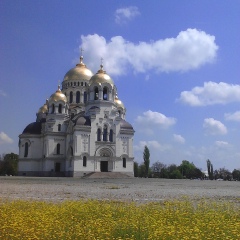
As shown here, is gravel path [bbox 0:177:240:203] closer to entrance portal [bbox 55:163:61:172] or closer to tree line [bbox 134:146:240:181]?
entrance portal [bbox 55:163:61:172]

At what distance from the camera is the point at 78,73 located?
7388cm

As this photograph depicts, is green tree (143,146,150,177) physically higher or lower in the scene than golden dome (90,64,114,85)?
lower

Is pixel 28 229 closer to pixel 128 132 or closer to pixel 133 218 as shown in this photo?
pixel 133 218

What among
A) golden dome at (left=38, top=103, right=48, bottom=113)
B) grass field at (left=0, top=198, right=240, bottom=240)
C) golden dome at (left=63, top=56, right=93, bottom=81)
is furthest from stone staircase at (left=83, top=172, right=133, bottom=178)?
grass field at (left=0, top=198, right=240, bottom=240)

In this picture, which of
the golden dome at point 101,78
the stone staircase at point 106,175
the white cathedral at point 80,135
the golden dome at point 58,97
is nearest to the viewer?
the stone staircase at point 106,175

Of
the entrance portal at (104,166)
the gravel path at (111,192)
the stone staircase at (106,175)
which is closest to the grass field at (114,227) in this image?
the gravel path at (111,192)

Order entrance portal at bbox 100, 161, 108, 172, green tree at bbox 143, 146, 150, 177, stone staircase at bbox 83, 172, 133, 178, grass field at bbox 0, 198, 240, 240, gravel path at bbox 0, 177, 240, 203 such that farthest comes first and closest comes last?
green tree at bbox 143, 146, 150, 177 < entrance portal at bbox 100, 161, 108, 172 < stone staircase at bbox 83, 172, 133, 178 < gravel path at bbox 0, 177, 240, 203 < grass field at bbox 0, 198, 240, 240

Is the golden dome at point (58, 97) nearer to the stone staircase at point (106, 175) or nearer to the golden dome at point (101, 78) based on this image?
the golden dome at point (101, 78)

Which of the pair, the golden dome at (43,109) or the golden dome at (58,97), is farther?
the golden dome at (43,109)

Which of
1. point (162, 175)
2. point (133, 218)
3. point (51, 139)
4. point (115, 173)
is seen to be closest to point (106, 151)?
point (115, 173)

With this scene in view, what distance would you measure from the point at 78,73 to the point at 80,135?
17196mm

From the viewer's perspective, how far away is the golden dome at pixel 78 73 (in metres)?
73.4

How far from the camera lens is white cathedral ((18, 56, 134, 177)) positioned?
62.5 meters

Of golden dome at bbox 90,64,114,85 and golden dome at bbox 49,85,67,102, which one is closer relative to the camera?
golden dome at bbox 90,64,114,85
